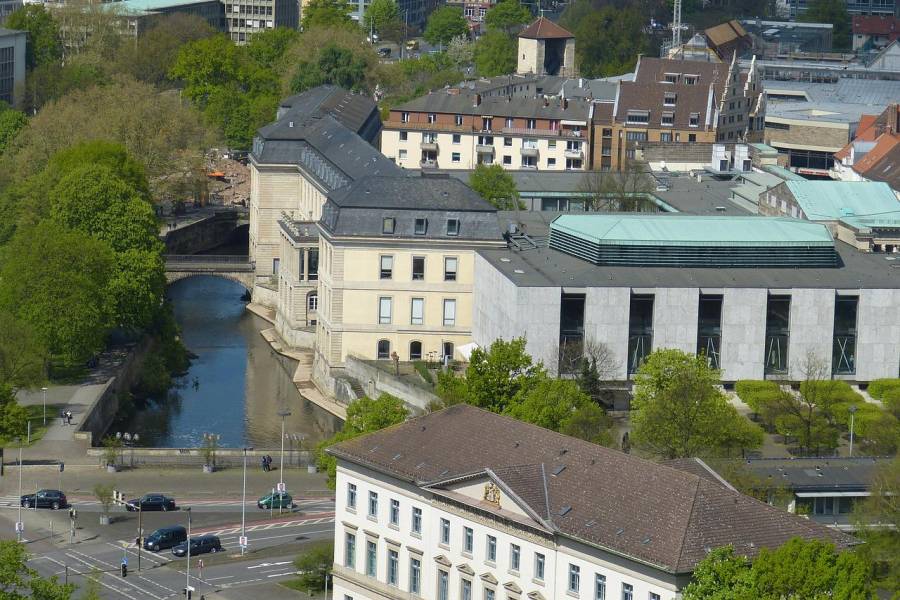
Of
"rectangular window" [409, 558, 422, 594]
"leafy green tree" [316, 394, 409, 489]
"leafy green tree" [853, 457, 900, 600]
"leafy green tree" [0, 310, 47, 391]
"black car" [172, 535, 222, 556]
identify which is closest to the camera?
"leafy green tree" [853, 457, 900, 600]

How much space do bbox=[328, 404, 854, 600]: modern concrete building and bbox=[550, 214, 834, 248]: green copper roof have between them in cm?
4160

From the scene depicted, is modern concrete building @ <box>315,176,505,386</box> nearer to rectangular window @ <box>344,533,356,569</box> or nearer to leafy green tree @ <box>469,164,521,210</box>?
leafy green tree @ <box>469,164,521,210</box>

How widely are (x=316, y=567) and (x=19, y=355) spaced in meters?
41.2

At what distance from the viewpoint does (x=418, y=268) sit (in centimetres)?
16575

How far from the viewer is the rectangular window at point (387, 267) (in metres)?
166

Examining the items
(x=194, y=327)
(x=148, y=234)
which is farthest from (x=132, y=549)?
(x=194, y=327)

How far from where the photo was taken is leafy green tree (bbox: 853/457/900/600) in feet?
351

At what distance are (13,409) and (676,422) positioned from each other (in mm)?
35705

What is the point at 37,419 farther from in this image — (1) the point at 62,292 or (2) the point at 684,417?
(2) the point at 684,417

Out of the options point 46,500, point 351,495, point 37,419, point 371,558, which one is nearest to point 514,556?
point 371,558

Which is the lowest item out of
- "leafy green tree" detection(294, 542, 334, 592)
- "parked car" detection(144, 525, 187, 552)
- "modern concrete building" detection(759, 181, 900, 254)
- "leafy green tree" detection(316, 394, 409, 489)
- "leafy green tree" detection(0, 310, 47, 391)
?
"parked car" detection(144, 525, 187, 552)

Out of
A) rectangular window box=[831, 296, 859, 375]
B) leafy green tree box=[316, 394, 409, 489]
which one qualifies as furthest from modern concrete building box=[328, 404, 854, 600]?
rectangular window box=[831, 296, 859, 375]

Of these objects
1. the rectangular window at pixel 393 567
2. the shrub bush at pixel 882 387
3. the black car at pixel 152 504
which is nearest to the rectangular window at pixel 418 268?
the shrub bush at pixel 882 387

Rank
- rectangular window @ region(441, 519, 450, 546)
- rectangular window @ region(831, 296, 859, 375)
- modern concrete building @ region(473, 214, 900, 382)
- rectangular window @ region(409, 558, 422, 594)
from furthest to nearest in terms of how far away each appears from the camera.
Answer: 1. rectangular window @ region(831, 296, 859, 375)
2. modern concrete building @ region(473, 214, 900, 382)
3. rectangular window @ region(409, 558, 422, 594)
4. rectangular window @ region(441, 519, 450, 546)
